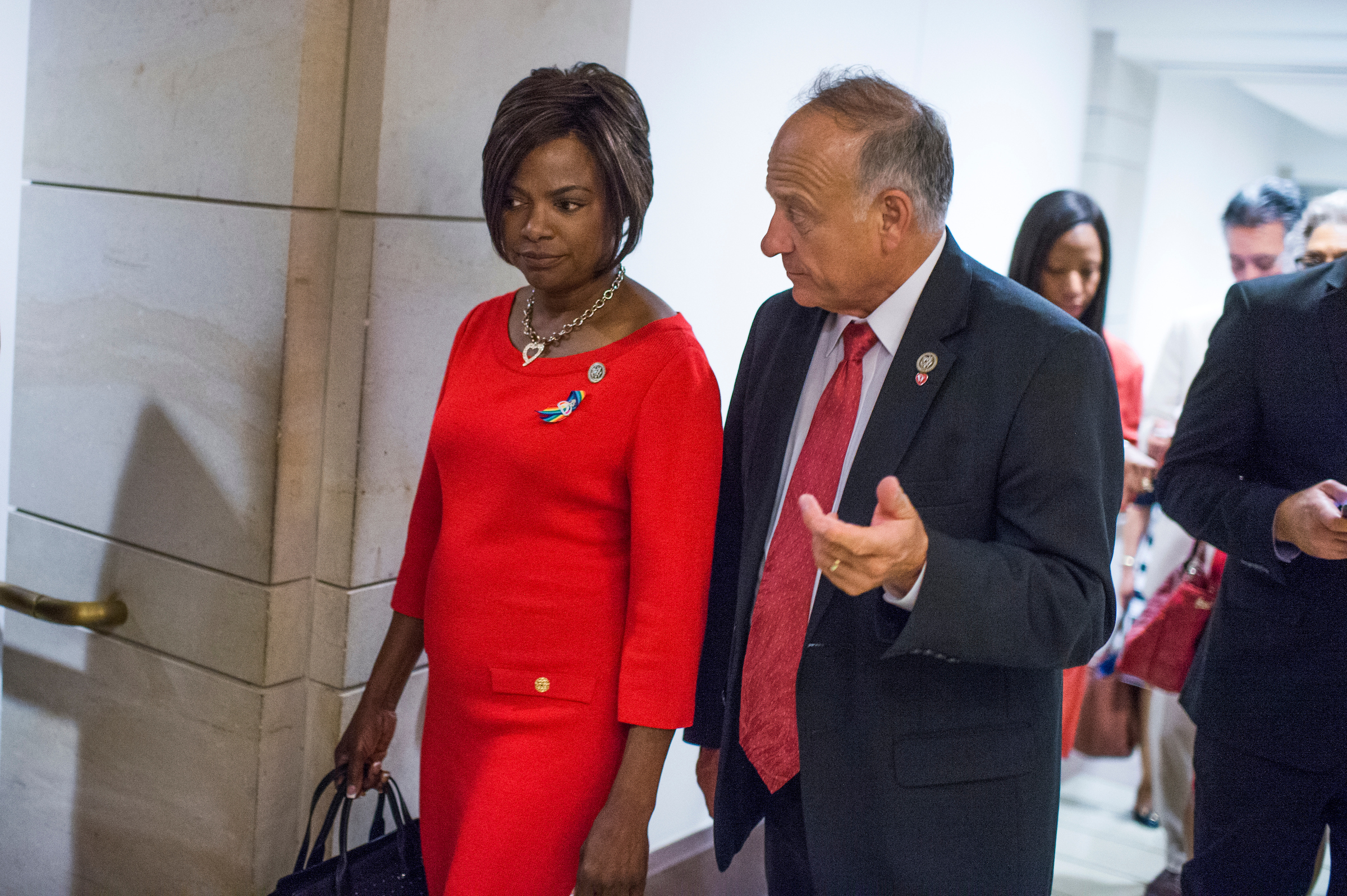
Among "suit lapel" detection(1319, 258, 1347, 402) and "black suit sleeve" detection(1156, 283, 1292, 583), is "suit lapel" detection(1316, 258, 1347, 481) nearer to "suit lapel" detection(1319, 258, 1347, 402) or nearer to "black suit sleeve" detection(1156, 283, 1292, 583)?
"suit lapel" detection(1319, 258, 1347, 402)

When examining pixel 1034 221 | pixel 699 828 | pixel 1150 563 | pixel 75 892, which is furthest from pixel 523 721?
pixel 1150 563

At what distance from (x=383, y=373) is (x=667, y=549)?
88 cm

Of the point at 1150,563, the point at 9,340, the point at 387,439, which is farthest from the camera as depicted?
the point at 1150,563

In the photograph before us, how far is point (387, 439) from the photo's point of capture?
254 cm

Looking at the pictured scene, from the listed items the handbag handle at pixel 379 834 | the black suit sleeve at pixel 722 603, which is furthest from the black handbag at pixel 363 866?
the black suit sleeve at pixel 722 603

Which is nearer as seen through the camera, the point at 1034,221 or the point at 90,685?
the point at 90,685

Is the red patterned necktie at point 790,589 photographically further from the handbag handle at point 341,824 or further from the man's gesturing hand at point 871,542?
the handbag handle at point 341,824

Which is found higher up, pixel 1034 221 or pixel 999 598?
pixel 1034 221

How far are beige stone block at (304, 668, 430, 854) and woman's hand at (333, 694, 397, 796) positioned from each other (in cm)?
22

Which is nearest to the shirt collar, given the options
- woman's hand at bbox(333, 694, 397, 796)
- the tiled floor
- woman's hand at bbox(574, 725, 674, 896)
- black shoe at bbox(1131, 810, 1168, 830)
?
woman's hand at bbox(574, 725, 674, 896)

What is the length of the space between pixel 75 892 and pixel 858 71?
249cm

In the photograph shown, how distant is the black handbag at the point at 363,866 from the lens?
6.77 ft

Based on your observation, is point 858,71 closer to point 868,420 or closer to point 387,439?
point 868,420

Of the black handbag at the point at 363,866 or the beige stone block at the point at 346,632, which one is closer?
the black handbag at the point at 363,866
